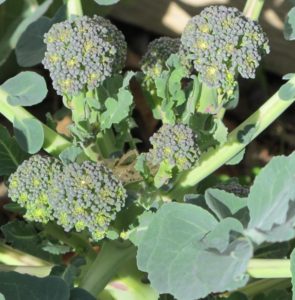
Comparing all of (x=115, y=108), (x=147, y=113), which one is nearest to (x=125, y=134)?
(x=115, y=108)

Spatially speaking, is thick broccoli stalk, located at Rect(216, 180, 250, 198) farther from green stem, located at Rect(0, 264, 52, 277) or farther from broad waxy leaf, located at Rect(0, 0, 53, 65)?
broad waxy leaf, located at Rect(0, 0, 53, 65)

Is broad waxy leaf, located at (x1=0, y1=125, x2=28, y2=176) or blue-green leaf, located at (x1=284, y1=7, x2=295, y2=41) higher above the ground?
blue-green leaf, located at (x1=284, y1=7, x2=295, y2=41)

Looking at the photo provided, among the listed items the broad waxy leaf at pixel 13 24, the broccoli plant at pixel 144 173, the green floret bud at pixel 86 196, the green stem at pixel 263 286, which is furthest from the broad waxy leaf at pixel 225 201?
the broad waxy leaf at pixel 13 24

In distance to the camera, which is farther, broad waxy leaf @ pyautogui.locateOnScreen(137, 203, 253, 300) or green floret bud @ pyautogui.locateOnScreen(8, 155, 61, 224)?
green floret bud @ pyautogui.locateOnScreen(8, 155, 61, 224)

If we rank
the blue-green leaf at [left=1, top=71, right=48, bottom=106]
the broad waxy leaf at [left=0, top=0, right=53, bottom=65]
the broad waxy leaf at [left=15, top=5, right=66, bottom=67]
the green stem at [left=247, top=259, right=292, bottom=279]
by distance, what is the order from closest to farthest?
the green stem at [left=247, top=259, right=292, bottom=279]
the blue-green leaf at [left=1, top=71, right=48, bottom=106]
the broad waxy leaf at [left=15, top=5, right=66, bottom=67]
the broad waxy leaf at [left=0, top=0, right=53, bottom=65]

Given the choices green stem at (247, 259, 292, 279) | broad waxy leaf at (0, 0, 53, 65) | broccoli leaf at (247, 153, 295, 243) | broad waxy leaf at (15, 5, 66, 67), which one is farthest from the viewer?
broad waxy leaf at (0, 0, 53, 65)

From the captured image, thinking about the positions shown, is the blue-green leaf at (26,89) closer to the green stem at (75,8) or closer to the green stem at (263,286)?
the green stem at (75,8)

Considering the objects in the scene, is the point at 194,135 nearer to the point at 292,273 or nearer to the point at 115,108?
the point at 115,108

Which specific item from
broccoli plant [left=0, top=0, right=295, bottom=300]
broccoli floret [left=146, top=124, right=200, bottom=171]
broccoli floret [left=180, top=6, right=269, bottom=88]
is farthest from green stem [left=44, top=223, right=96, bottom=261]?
broccoli floret [left=180, top=6, right=269, bottom=88]
